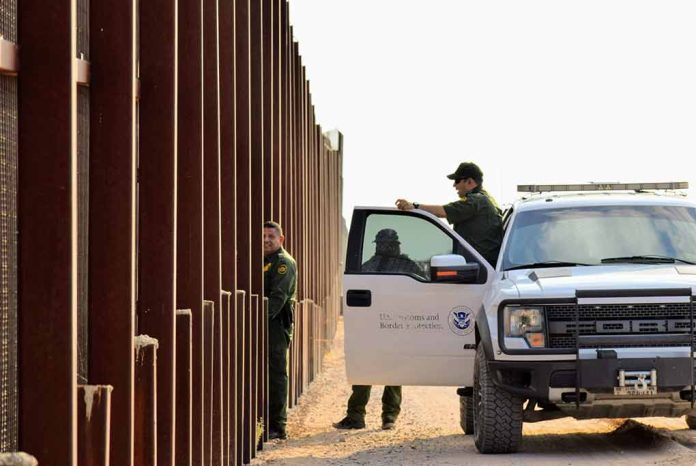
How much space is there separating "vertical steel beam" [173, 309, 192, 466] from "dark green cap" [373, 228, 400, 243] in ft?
12.5

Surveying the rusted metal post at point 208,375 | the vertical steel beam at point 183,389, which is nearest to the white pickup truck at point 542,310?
the rusted metal post at point 208,375

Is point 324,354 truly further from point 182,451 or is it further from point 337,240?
point 182,451

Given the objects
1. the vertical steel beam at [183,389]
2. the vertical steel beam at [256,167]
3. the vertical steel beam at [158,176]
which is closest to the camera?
the vertical steel beam at [158,176]

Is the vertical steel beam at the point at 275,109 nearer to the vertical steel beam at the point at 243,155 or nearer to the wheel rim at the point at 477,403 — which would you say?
the vertical steel beam at the point at 243,155

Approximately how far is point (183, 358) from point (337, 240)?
25368 mm

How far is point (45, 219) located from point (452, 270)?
6.55 meters

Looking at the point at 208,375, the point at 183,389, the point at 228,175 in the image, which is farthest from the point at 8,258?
the point at 228,175

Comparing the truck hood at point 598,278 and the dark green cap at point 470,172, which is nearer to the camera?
the truck hood at point 598,278

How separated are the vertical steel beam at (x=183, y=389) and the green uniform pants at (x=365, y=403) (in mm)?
5550

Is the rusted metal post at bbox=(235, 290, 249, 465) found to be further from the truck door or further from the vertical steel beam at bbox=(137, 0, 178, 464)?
the vertical steel beam at bbox=(137, 0, 178, 464)

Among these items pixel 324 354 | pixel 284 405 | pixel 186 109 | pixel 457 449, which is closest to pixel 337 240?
pixel 324 354

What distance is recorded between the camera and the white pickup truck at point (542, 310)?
10227 millimetres

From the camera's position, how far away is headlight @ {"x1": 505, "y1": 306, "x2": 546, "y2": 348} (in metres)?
10.3

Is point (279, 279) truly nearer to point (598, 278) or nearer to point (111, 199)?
point (598, 278)
